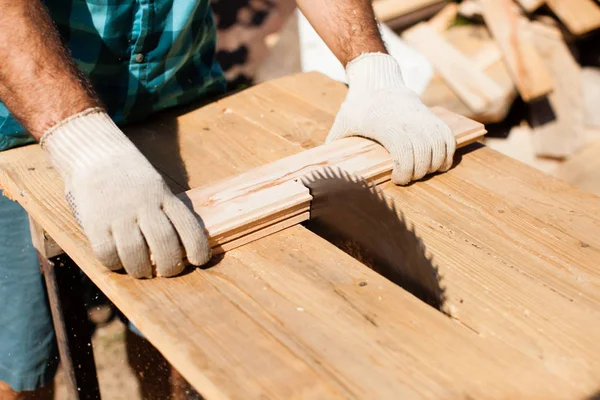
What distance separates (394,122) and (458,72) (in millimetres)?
2663

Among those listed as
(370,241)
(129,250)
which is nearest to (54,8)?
(129,250)

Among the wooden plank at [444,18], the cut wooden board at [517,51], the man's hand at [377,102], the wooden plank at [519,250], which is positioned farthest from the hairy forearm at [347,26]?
the wooden plank at [444,18]

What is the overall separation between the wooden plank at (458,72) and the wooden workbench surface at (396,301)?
2.37 m

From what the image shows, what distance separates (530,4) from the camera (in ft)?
14.4

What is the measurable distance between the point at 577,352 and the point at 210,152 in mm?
1213

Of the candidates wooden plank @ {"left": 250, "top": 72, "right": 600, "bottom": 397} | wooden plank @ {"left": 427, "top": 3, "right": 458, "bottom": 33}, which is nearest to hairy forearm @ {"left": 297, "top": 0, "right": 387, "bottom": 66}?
wooden plank @ {"left": 250, "top": 72, "right": 600, "bottom": 397}

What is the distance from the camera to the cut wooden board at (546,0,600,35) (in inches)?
169

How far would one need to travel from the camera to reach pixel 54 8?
6.58 feet

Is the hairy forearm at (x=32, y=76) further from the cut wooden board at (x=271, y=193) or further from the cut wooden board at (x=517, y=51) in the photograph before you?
the cut wooden board at (x=517, y=51)

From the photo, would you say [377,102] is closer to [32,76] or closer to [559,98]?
[32,76]

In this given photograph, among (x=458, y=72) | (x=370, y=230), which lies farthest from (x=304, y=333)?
(x=458, y=72)

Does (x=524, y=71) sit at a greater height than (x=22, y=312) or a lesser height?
greater

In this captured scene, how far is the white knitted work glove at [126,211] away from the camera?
1479mm

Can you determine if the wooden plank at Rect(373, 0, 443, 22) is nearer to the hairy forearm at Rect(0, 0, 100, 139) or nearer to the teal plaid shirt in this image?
the teal plaid shirt
